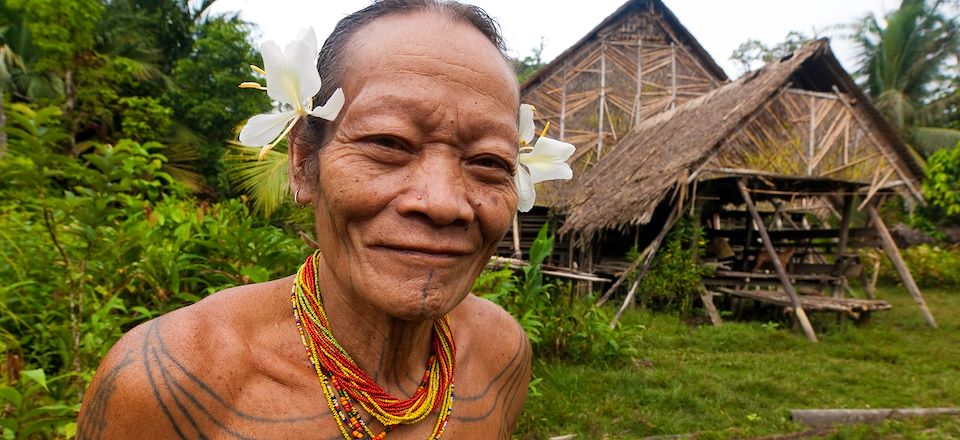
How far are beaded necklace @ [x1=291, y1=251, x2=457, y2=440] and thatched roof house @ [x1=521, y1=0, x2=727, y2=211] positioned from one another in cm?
1124

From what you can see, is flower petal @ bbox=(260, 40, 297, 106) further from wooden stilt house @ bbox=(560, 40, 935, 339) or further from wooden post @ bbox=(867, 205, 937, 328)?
wooden post @ bbox=(867, 205, 937, 328)

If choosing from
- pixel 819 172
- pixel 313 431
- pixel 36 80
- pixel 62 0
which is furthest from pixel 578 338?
pixel 36 80

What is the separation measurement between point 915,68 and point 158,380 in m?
25.4

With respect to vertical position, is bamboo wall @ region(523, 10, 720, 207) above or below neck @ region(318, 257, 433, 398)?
above

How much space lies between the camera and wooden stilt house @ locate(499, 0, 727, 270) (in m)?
12.6

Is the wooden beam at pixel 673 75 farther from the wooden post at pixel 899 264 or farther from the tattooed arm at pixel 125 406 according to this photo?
the tattooed arm at pixel 125 406

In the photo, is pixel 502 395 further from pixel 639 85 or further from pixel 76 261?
pixel 639 85

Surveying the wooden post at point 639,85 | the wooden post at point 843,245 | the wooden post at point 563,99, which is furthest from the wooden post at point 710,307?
the wooden post at point 639,85

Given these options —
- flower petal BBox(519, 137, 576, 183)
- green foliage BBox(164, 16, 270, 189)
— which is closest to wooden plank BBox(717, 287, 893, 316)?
flower petal BBox(519, 137, 576, 183)

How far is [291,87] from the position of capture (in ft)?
3.88

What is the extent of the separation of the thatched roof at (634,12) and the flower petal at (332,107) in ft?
37.4

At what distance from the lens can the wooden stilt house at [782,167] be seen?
775cm

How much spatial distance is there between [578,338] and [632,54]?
9.48m

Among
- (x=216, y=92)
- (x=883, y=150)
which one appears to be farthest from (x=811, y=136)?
(x=216, y=92)
